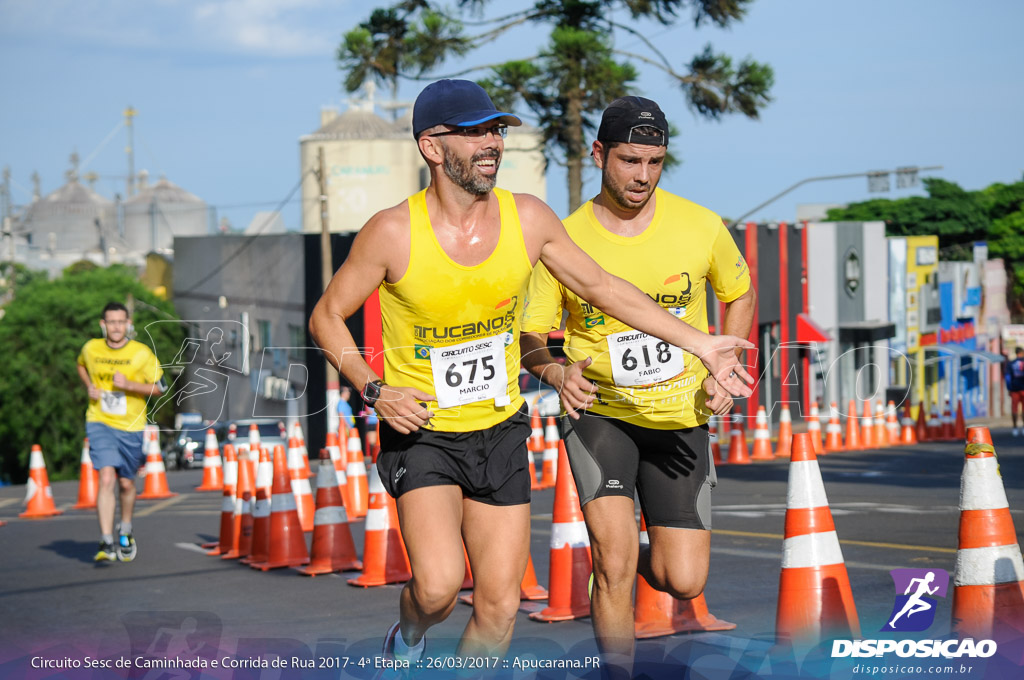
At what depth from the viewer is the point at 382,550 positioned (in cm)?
846

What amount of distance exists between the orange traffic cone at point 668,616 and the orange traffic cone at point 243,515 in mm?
4565

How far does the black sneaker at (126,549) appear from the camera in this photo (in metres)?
10.0

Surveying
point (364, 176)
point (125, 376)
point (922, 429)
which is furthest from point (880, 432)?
point (364, 176)

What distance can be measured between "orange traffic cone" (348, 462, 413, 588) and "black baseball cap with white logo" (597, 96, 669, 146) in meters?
3.77

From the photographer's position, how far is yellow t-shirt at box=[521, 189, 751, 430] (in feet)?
17.2

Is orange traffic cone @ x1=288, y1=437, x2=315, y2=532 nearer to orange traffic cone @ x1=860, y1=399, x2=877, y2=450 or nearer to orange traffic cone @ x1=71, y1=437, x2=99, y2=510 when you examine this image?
orange traffic cone @ x1=71, y1=437, x2=99, y2=510

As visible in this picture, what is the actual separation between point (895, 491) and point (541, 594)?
730 centimetres

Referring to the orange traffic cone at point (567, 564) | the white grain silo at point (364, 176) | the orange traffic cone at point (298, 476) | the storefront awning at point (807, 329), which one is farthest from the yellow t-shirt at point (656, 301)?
the white grain silo at point (364, 176)

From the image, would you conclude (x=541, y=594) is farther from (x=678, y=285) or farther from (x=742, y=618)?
(x=678, y=285)

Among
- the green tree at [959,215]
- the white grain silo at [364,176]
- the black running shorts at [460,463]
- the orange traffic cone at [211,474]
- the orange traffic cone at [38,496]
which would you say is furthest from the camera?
the green tree at [959,215]

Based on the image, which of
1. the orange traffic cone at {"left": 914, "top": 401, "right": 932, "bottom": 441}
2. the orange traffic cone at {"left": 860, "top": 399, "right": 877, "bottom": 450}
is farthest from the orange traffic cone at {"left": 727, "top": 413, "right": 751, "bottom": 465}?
the orange traffic cone at {"left": 914, "top": 401, "right": 932, "bottom": 441}

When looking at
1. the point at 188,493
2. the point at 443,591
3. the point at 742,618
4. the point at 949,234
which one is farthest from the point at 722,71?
the point at 949,234

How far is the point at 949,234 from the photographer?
3152 inches

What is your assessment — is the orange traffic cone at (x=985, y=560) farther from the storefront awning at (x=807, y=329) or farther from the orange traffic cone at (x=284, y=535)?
the storefront awning at (x=807, y=329)
